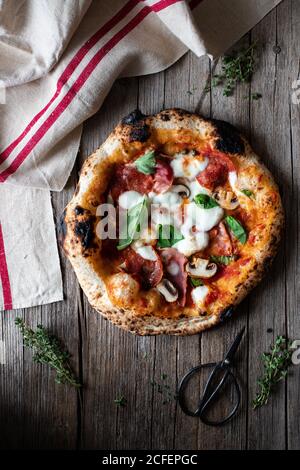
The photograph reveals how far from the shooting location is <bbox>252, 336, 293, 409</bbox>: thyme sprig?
2.25m

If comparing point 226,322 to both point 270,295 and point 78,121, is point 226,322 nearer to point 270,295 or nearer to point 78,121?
point 270,295

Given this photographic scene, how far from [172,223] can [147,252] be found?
0.45 feet

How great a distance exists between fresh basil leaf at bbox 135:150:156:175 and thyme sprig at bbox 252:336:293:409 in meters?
0.78

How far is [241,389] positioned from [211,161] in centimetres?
85

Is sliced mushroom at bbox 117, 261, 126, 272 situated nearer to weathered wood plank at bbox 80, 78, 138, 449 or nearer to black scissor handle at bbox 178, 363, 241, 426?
weathered wood plank at bbox 80, 78, 138, 449

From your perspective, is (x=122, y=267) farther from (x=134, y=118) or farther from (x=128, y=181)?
(x=134, y=118)

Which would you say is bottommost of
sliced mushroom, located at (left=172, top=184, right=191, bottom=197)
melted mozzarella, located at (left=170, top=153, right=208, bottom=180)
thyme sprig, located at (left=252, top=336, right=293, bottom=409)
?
thyme sprig, located at (left=252, top=336, right=293, bottom=409)

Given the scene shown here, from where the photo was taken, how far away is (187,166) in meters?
2.22

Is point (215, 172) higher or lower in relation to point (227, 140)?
lower

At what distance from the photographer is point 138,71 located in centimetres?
232

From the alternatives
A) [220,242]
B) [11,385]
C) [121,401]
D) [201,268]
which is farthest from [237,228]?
[11,385]

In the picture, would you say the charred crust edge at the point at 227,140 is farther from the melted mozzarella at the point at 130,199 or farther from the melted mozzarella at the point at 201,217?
the melted mozzarella at the point at 130,199

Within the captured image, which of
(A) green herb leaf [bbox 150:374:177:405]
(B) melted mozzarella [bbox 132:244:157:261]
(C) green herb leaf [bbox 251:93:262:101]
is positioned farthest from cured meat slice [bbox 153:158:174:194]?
(A) green herb leaf [bbox 150:374:177:405]

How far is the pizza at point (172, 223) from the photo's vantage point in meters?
2.16
